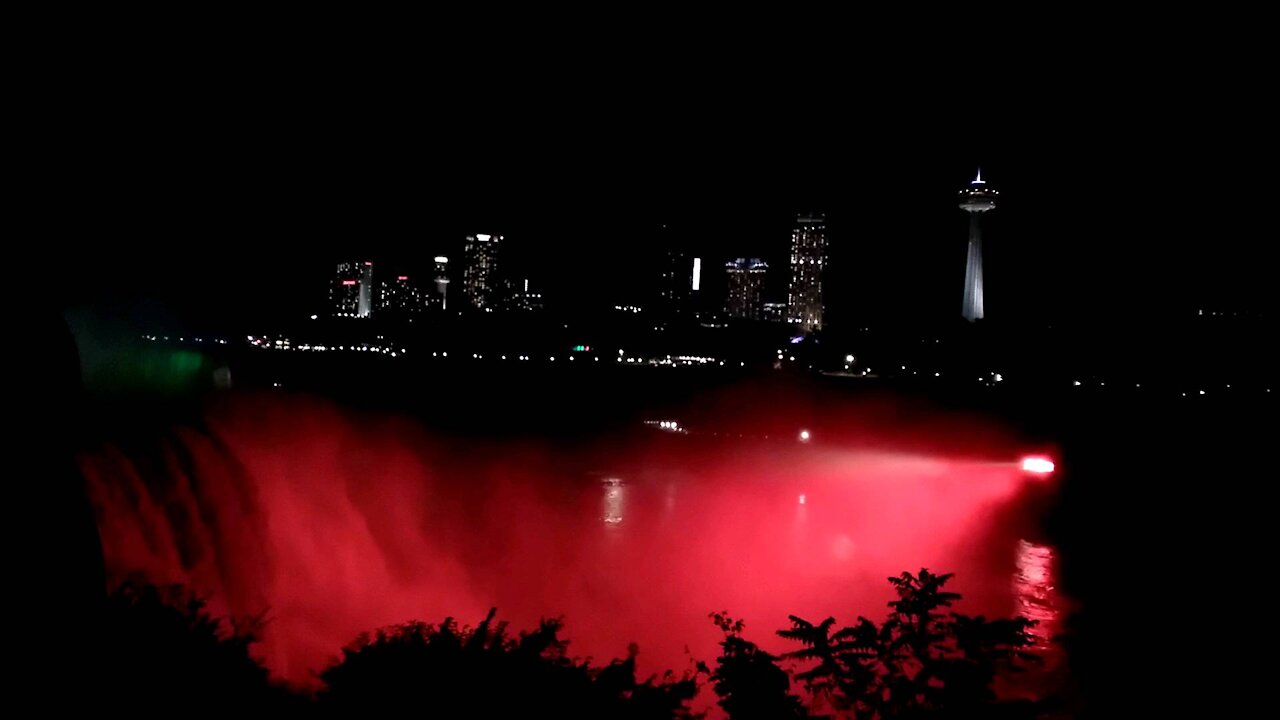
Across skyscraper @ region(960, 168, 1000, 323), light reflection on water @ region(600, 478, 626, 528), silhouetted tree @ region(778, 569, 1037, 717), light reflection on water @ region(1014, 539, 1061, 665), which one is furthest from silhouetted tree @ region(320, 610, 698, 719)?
skyscraper @ region(960, 168, 1000, 323)

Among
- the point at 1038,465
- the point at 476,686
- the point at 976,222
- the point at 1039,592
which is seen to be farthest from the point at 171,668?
the point at 976,222

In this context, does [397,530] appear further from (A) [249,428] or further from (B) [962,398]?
(B) [962,398]

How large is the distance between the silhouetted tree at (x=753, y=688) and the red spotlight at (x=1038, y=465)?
18.1m

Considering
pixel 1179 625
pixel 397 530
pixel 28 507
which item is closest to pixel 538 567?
pixel 397 530

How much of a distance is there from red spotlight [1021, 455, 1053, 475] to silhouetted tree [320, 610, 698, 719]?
18.3m

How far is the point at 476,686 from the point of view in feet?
11.8

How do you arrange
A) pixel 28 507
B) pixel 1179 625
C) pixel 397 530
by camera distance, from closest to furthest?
1. pixel 28 507
2. pixel 1179 625
3. pixel 397 530

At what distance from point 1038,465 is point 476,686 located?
1933 cm

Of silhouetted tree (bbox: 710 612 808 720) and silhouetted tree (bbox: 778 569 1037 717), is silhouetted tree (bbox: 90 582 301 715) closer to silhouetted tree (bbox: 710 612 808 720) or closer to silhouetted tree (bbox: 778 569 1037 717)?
silhouetted tree (bbox: 710 612 808 720)

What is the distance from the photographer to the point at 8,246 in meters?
3.11

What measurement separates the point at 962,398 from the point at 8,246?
97.3 feet

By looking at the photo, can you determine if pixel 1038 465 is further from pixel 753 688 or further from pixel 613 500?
pixel 753 688

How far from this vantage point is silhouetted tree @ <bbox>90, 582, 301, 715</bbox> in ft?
10.6

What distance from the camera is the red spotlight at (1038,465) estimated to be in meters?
20.0
